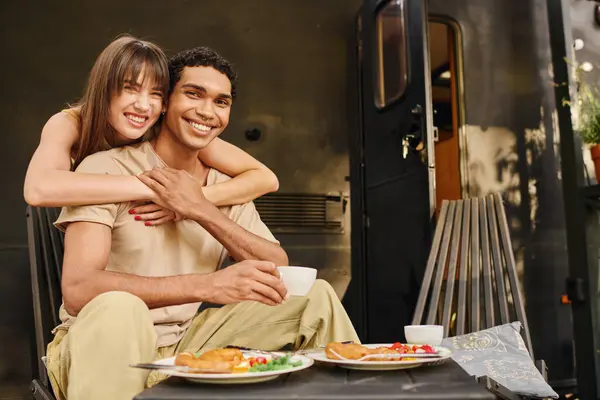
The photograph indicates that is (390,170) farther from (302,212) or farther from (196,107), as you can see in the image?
(196,107)

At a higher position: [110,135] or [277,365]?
[110,135]

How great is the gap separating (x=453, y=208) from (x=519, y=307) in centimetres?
59

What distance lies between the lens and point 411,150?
3098mm

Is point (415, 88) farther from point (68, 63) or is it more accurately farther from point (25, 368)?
point (25, 368)

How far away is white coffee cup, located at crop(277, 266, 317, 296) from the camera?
3.90ft

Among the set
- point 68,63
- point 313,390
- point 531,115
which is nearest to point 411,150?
point 531,115

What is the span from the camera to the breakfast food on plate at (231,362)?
904 millimetres

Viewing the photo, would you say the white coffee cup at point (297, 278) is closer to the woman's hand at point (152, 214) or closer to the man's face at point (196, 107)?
the woman's hand at point (152, 214)

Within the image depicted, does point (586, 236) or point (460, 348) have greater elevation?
point (586, 236)

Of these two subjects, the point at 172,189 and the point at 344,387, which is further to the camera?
the point at 172,189

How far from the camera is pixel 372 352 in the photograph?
1.08m

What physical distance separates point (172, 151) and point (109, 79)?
29 cm

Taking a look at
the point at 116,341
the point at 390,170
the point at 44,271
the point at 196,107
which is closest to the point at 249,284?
the point at 116,341

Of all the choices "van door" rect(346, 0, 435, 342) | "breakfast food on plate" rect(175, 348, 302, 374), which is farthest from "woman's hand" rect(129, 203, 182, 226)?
"van door" rect(346, 0, 435, 342)
